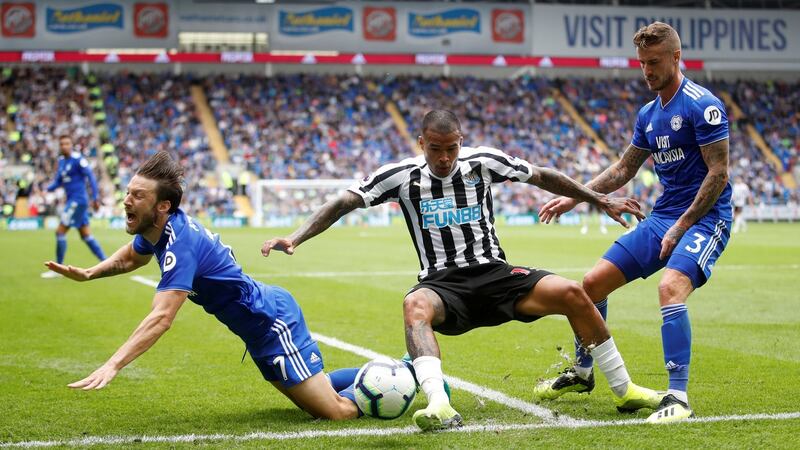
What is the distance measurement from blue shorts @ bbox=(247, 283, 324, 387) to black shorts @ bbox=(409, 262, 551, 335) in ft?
2.67

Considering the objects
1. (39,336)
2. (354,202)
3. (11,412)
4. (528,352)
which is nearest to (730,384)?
(528,352)

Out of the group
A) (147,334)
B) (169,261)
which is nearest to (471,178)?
(169,261)

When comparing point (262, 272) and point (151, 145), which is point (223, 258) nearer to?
point (262, 272)

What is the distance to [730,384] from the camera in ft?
22.8

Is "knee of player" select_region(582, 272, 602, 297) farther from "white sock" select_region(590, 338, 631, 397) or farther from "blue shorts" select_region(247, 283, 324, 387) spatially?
"blue shorts" select_region(247, 283, 324, 387)

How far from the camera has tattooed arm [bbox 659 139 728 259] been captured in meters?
6.08

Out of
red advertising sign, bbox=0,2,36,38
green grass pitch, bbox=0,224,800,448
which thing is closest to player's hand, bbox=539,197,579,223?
green grass pitch, bbox=0,224,800,448

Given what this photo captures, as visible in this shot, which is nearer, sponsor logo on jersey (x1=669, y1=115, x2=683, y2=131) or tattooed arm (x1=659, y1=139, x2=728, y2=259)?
tattooed arm (x1=659, y1=139, x2=728, y2=259)

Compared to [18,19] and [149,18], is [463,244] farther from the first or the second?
[18,19]

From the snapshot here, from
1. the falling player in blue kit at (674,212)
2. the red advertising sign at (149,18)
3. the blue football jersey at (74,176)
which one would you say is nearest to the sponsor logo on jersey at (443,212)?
the falling player in blue kit at (674,212)

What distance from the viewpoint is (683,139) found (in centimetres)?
629

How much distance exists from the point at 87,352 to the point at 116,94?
4420cm

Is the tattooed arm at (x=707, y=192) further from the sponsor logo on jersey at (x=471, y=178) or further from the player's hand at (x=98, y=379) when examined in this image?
the player's hand at (x=98, y=379)

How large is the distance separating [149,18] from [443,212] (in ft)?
152
